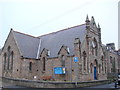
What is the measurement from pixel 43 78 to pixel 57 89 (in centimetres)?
1040

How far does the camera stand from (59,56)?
26516mm

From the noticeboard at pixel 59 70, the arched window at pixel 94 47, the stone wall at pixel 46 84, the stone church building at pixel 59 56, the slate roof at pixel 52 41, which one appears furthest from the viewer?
the arched window at pixel 94 47

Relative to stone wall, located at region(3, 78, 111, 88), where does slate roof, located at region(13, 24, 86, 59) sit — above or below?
above

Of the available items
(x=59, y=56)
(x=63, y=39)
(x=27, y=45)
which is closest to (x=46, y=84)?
(x=59, y=56)

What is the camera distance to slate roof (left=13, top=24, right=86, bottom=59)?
2783 centimetres

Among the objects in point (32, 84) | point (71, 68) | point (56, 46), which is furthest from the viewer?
point (56, 46)

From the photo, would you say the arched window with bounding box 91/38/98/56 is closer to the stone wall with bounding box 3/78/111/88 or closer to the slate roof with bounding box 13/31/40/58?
the stone wall with bounding box 3/78/111/88

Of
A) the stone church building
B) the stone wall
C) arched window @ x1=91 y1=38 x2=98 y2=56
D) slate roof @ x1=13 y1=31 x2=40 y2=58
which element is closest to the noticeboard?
the stone church building

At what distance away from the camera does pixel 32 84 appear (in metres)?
19.1

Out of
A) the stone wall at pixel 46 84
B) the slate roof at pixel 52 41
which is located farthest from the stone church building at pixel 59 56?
the stone wall at pixel 46 84

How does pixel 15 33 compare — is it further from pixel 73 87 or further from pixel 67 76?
pixel 73 87

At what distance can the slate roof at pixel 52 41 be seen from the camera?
91.3 feet

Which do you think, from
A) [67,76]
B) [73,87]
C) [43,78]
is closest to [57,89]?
[73,87]

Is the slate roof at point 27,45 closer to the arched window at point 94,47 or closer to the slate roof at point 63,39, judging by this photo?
the slate roof at point 63,39
